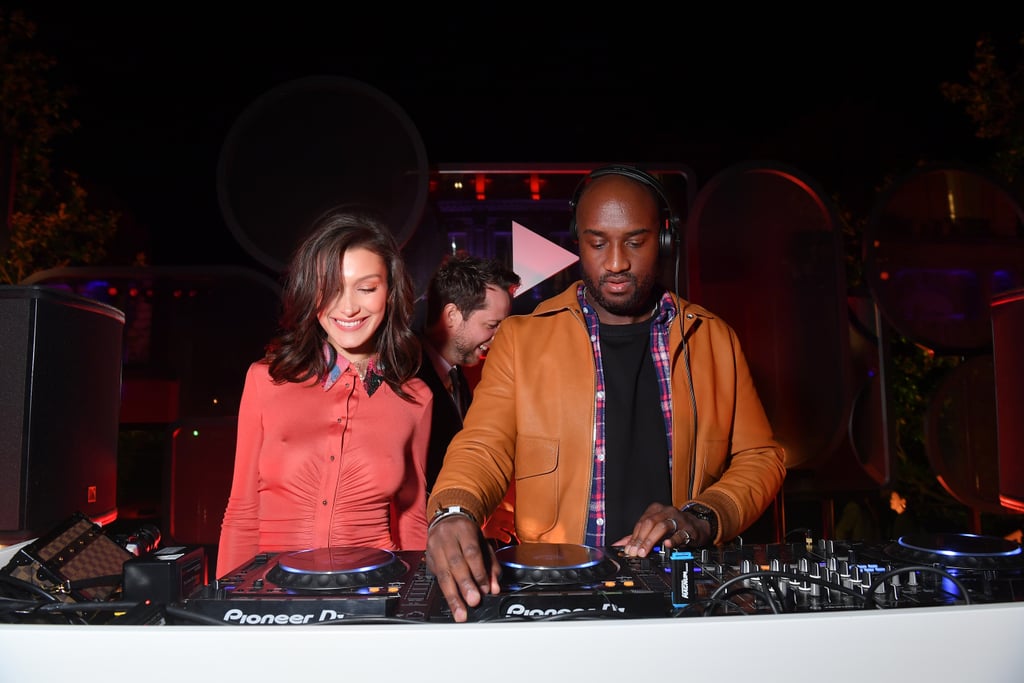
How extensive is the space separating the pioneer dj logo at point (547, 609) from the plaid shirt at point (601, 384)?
3.37ft

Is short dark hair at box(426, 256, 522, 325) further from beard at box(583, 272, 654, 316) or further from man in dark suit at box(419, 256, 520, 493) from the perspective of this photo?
beard at box(583, 272, 654, 316)

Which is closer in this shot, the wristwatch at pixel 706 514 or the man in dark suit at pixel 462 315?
the wristwatch at pixel 706 514

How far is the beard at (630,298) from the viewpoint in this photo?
2047 mm

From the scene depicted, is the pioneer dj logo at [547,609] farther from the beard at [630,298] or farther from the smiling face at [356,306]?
the smiling face at [356,306]

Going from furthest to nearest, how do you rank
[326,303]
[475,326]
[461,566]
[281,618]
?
[475,326]
[326,303]
[461,566]
[281,618]

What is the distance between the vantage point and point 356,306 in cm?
220

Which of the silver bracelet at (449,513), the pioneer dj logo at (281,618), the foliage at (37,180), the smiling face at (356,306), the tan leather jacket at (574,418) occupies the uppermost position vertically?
the foliage at (37,180)

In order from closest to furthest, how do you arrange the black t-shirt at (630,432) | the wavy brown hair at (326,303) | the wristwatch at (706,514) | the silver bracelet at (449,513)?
1. the silver bracelet at (449,513)
2. the wristwatch at (706,514)
3. the black t-shirt at (630,432)
4. the wavy brown hair at (326,303)

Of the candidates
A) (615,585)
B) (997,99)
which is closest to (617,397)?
(615,585)

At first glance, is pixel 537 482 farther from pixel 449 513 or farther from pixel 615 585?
pixel 615 585

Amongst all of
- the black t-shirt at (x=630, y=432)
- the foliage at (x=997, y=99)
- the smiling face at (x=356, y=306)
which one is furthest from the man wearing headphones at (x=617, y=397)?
the foliage at (x=997, y=99)

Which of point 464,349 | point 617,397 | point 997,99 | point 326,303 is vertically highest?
point 997,99

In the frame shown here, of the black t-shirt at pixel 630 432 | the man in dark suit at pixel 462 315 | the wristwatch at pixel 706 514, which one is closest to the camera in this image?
the wristwatch at pixel 706 514

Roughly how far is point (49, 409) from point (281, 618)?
3.83 ft
